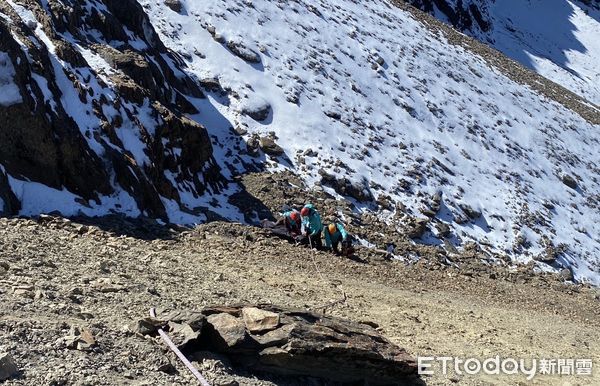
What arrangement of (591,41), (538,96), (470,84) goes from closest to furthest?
(470,84) → (538,96) → (591,41)

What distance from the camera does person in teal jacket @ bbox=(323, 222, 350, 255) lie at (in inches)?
563

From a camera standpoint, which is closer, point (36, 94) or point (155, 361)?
point (155, 361)

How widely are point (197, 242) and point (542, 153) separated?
59.5 ft

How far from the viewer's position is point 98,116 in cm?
1322

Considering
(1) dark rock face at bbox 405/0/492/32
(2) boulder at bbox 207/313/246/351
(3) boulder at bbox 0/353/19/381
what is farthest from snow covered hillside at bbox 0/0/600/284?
(1) dark rock face at bbox 405/0/492/32

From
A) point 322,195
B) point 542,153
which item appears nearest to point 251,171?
point 322,195

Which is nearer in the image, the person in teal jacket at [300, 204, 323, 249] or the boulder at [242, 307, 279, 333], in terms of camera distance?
the boulder at [242, 307, 279, 333]

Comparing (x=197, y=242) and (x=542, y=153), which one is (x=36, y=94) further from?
(x=542, y=153)

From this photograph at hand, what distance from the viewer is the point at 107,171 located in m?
12.5

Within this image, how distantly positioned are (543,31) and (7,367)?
58207 millimetres

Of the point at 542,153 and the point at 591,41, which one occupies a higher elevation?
the point at 591,41

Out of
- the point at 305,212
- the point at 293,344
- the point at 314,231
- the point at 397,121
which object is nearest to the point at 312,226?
the point at 314,231

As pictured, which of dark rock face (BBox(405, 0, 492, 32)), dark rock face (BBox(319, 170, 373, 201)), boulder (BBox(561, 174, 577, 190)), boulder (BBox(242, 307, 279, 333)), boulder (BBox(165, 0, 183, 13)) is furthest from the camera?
dark rock face (BBox(405, 0, 492, 32))

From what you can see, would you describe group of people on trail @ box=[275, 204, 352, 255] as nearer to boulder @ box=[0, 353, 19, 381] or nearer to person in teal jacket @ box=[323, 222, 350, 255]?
person in teal jacket @ box=[323, 222, 350, 255]
